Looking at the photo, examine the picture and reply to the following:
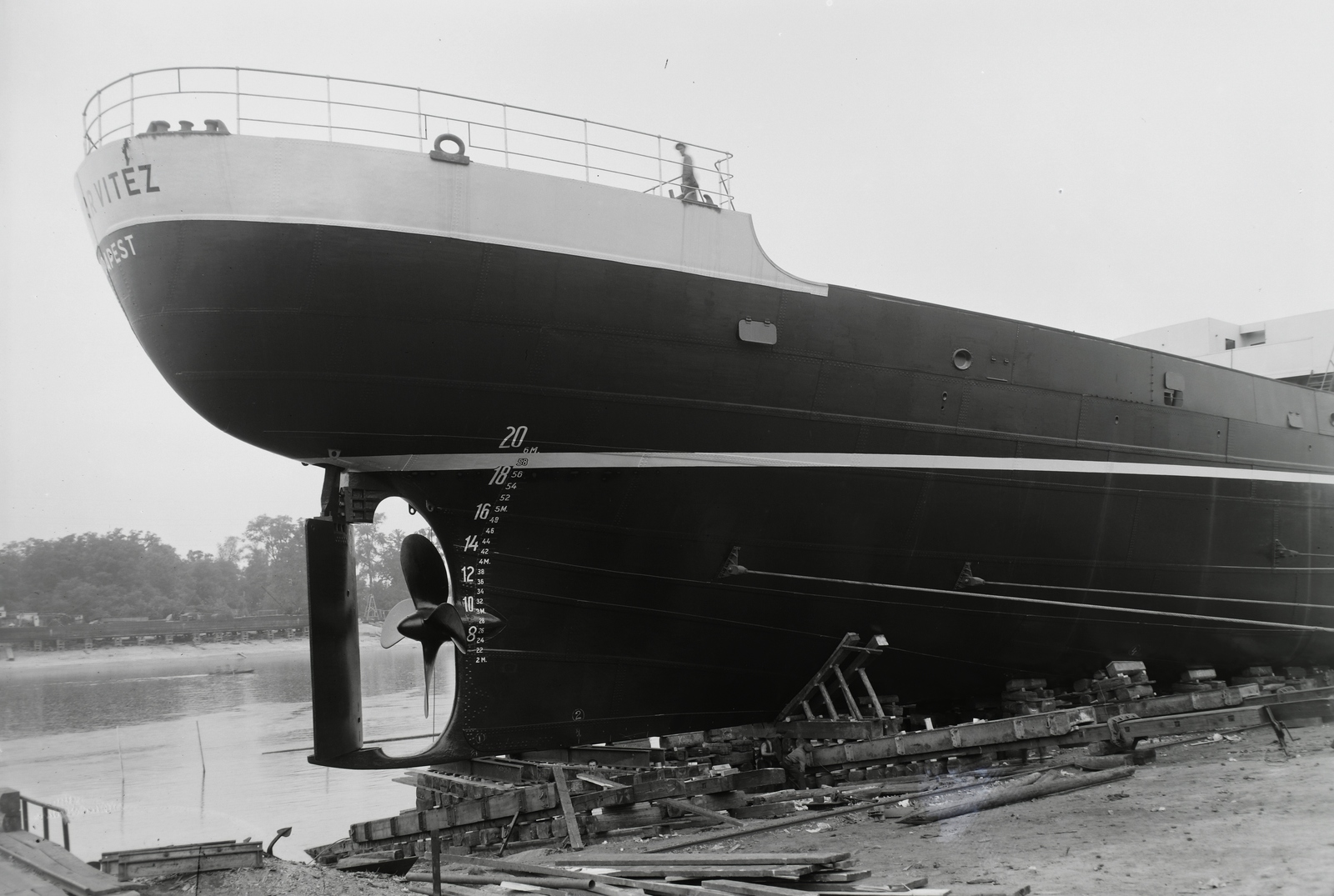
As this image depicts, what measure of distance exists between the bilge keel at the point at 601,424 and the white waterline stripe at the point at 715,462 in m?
0.02

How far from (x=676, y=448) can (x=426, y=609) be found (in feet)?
A: 6.88

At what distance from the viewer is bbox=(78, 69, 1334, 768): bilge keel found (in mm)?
6043

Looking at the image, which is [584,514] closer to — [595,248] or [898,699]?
[595,248]

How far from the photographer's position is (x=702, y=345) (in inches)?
272

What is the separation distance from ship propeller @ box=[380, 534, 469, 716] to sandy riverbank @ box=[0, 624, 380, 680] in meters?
38.2

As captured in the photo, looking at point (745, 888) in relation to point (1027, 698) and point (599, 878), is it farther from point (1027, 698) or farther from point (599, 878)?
point (1027, 698)

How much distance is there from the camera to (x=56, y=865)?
534cm

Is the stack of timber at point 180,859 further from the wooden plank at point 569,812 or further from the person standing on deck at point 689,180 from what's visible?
the person standing on deck at point 689,180

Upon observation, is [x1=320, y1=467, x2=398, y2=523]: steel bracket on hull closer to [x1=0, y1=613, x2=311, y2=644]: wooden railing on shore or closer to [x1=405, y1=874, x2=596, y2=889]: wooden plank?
[x1=405, y1=874, x2=596, y2=889]: wooden plank

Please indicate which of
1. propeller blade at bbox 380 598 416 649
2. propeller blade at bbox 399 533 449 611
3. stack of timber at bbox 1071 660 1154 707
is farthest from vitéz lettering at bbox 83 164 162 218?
stack of timber at bbox 1071 660 1154 707

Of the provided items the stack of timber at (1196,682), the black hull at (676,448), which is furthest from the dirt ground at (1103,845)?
the stack of timber at (1196,682)

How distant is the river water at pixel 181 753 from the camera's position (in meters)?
15.9

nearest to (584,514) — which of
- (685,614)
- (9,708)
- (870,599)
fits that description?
(685,614)

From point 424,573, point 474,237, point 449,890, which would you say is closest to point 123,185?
point 474,237
